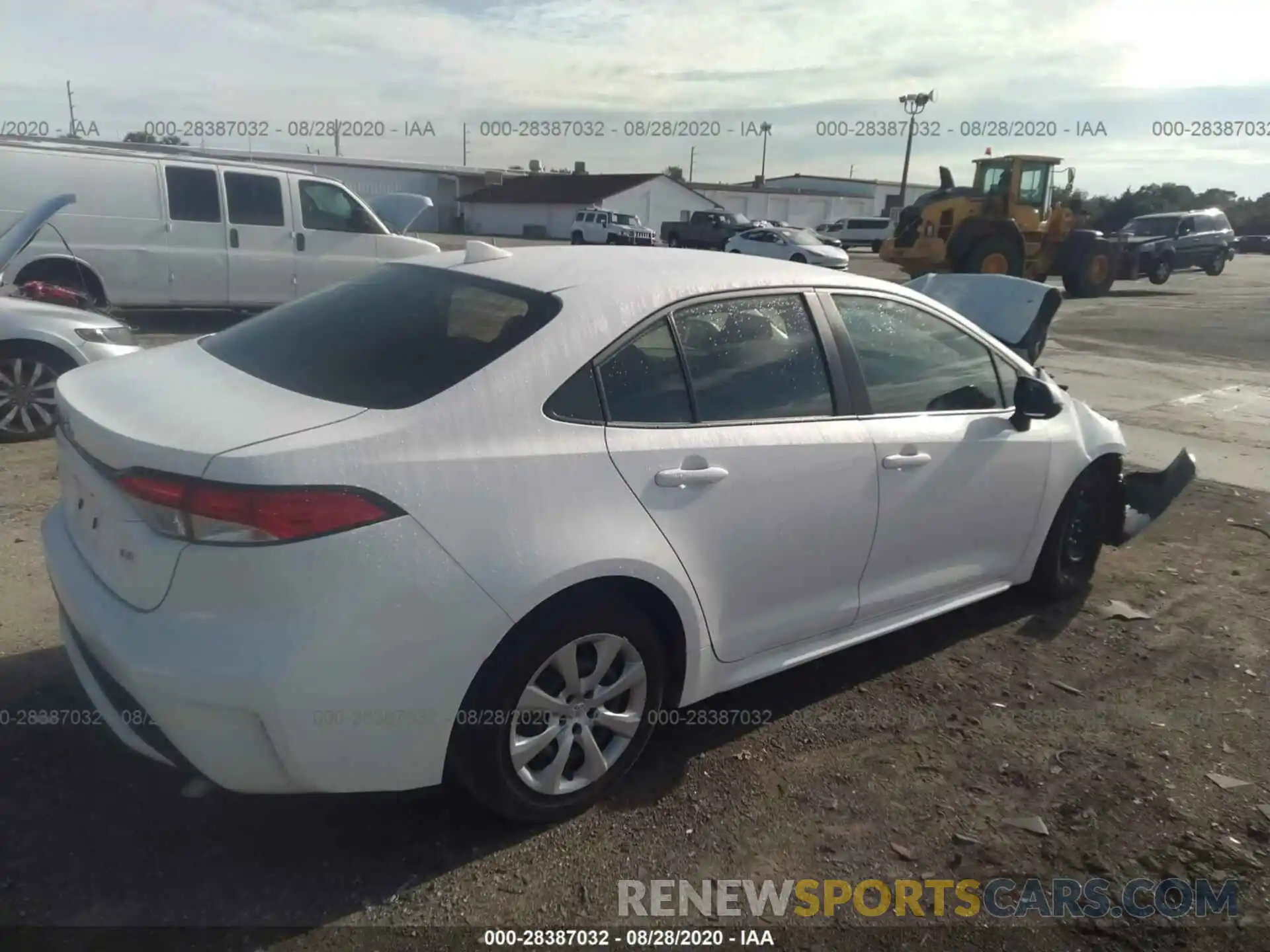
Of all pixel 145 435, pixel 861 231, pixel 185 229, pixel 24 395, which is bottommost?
pixel 24 395

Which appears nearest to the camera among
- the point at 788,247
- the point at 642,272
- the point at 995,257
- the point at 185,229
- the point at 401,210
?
the point at 642,272

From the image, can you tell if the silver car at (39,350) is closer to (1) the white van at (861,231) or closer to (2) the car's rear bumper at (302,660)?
(2) the car's rear bumper at (302,660)

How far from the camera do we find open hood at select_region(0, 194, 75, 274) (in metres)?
5.22

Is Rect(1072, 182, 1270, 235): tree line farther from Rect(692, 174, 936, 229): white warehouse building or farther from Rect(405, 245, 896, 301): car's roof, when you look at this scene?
Rect(405, 245, 896, 301): car's roof

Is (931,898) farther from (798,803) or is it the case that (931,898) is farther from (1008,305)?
(1008,305)

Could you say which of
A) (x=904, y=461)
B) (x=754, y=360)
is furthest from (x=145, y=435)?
(x=904, y=461)

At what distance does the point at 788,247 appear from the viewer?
29297 mm

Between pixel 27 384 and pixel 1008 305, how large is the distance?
622cm

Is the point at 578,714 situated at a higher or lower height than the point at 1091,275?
lower

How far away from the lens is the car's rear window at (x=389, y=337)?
265cm

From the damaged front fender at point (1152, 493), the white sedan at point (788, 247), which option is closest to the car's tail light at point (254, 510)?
the damaged front fender at point (1152, 493)

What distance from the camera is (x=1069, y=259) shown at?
21.3m

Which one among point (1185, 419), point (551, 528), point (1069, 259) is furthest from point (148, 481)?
point (1069, 259)

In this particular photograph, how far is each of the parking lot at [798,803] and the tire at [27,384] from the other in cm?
180
